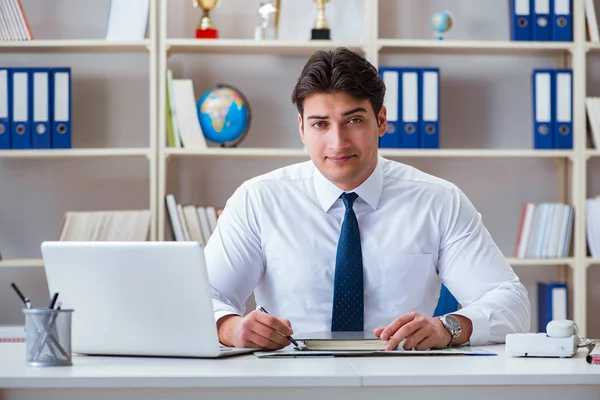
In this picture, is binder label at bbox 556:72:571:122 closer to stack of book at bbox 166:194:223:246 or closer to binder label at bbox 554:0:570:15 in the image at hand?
binder label at bbox 554:0:570:15

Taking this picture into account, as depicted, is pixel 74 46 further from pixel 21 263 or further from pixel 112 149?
pixel 21 263

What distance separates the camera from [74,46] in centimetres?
338

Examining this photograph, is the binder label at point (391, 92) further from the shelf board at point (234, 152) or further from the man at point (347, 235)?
the man at point (347, 235)

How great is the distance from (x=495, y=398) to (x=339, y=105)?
919 mm

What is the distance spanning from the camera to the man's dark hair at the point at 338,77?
1.98 m

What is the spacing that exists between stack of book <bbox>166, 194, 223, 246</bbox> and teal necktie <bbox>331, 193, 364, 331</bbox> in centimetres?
135

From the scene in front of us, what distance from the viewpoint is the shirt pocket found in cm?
206

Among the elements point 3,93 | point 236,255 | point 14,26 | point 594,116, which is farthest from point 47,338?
point 594,116

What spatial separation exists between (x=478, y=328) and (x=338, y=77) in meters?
0.66

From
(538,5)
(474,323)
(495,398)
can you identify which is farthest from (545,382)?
(538,5)

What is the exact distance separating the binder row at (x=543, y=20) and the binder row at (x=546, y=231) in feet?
2.26

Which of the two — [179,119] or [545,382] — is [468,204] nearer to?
[545,382]

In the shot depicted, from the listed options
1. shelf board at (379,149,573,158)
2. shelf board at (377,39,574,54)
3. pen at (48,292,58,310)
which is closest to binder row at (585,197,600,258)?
shelf board at (379,149,573,158)

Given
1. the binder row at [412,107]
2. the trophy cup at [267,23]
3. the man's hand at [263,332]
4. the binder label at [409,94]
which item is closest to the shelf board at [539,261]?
the binder row at [412,107]
